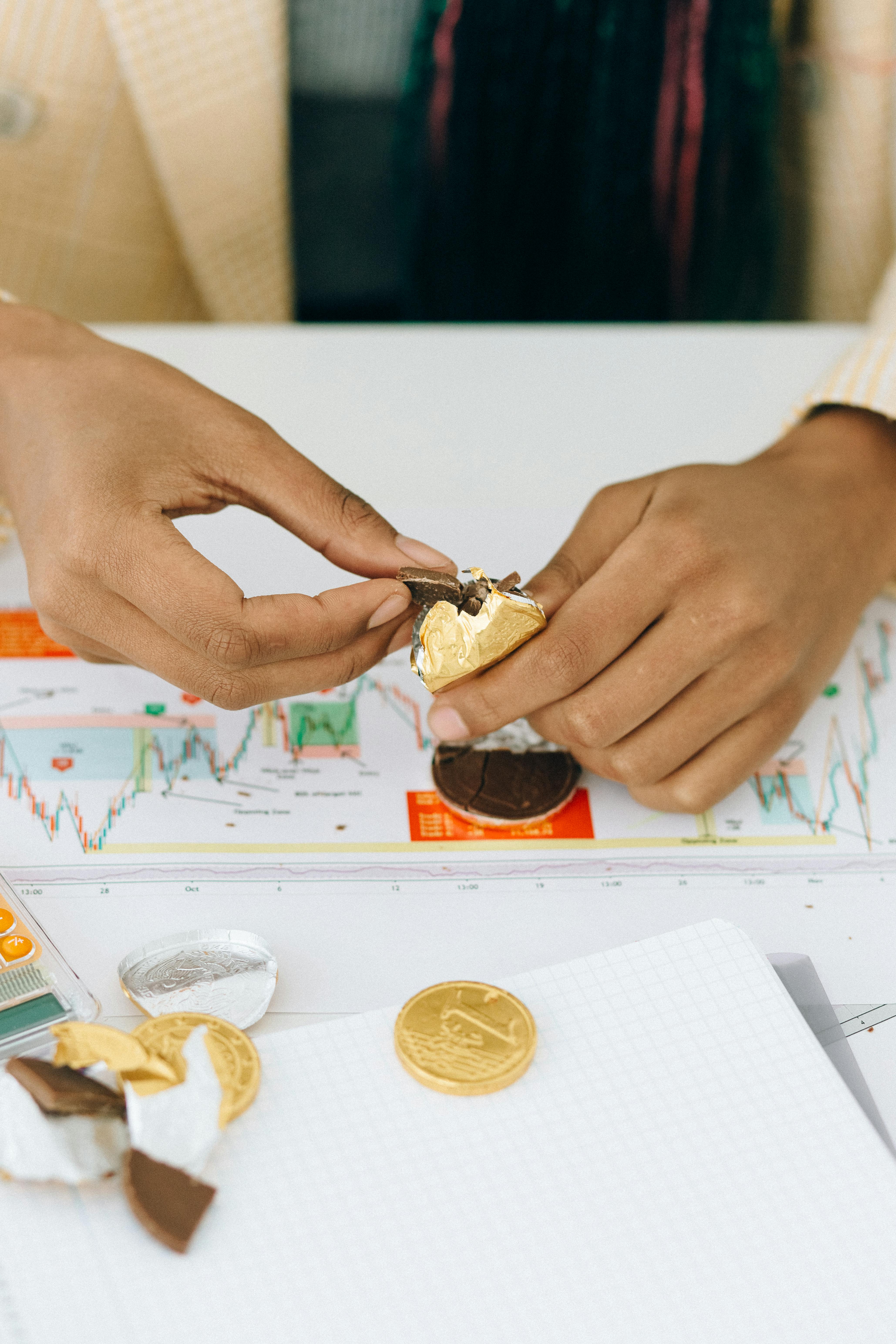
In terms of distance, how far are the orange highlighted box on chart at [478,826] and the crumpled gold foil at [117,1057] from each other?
10.2 inches

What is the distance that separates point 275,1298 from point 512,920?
262 mm

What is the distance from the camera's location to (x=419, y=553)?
64 centimetres

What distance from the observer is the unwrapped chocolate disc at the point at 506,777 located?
697 millimetres

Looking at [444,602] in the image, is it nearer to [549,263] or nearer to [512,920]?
[512,920]

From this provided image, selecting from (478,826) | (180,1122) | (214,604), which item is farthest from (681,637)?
(180,1122)

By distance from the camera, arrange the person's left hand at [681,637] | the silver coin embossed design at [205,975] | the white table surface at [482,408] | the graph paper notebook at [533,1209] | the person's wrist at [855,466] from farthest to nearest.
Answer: the white table surface at [482,408] → the person's wrist at [855,466] → the person's left hand at [681,637] → the silver coin embossed design at [205,975] → the graph paper notebook at [533,1209]

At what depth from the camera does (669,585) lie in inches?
26.3

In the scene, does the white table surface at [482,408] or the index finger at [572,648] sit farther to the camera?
the white table surface at [482,408]

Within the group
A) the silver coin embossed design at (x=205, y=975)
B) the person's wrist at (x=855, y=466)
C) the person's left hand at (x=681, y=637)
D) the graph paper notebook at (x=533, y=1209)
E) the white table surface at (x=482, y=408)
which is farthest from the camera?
the white table surface at (x=482, y=408)

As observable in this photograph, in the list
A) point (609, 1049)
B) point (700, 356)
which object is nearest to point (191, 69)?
point (700, 356)

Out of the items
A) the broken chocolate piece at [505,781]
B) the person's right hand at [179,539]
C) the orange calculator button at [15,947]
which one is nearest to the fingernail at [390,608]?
the person's right hand at [179,539]

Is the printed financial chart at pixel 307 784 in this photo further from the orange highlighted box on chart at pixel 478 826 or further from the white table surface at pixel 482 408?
the white table surface at pixel 482 408

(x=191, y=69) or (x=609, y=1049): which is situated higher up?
(x=191, y=69)

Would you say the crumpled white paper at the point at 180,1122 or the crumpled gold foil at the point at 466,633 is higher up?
the crumpled gold foil at the point at 466,633
